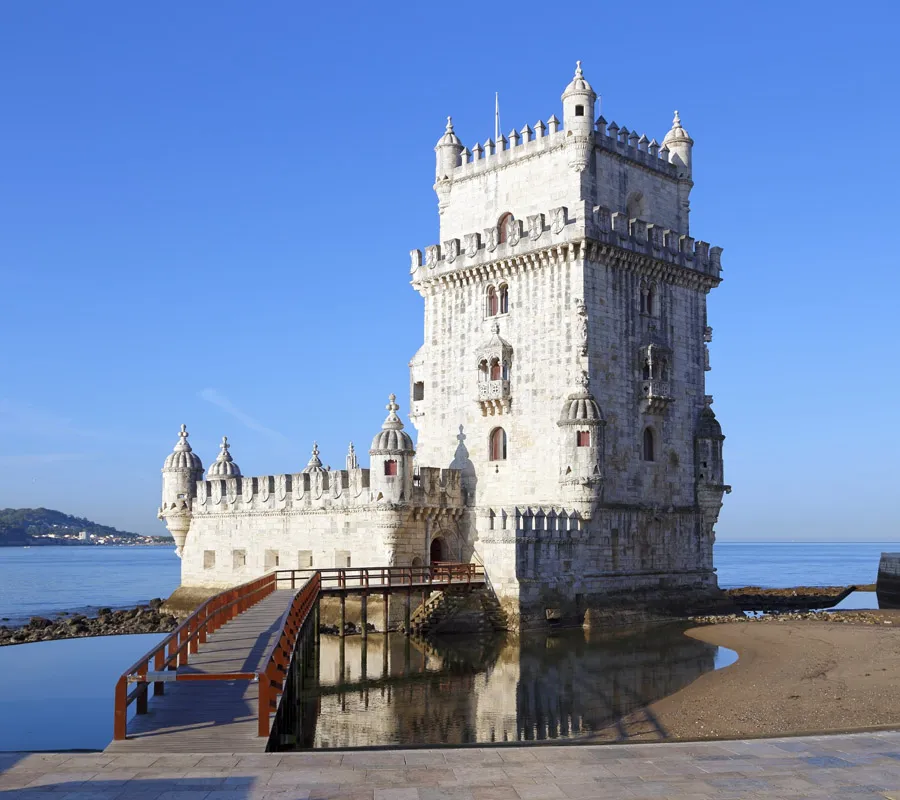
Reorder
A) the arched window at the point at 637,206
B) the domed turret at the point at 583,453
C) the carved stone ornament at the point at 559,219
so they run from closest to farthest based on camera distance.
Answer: the domed turret at the point at 583,453 → the carved stone ornament at the point at 559,219 → the arched window at the point at 637,206

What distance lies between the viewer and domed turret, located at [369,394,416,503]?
1559 inches

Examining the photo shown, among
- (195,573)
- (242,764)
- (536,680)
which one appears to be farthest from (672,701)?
(195,573)

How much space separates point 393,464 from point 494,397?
4.90 meters

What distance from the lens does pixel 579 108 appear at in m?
41.1

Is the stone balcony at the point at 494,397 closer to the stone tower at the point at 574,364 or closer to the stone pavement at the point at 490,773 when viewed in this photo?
the stone tower at the point at 574,364

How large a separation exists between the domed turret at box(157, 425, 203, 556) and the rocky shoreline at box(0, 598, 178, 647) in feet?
12.7

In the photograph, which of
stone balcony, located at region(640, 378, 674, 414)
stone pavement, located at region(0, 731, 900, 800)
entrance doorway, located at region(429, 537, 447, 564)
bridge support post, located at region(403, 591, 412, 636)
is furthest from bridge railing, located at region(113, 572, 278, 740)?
stone balcony, located at region(640, 378, 674, 414)

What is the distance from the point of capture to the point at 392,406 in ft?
133

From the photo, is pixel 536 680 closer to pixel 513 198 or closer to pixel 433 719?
pixel 433 719

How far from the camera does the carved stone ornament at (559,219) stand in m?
40.1

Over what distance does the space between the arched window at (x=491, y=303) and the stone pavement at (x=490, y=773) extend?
29033 millimetres

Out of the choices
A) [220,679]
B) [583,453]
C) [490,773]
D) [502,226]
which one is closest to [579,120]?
[502,226]

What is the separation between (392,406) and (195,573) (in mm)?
15110

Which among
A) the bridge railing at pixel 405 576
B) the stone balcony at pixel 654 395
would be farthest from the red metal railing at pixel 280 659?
the stone balcony at pixel 654 395
